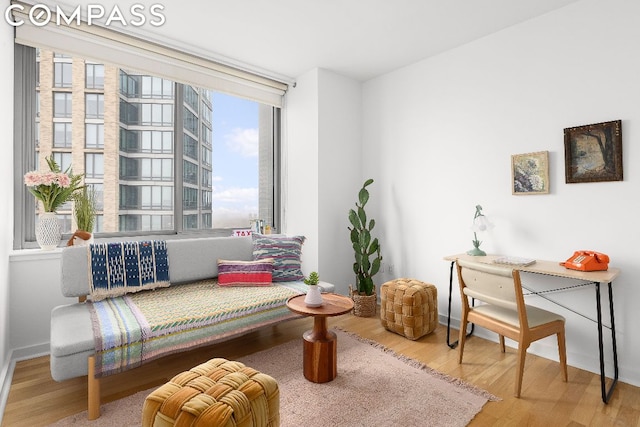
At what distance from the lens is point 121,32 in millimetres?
3021

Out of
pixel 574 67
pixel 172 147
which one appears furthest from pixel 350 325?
pixel 574 67

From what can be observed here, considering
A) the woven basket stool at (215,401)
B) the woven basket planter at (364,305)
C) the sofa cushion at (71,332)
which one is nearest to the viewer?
the woven basket stool at (215,401)

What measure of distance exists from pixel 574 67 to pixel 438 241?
1.82 m

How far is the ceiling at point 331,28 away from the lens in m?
2.67

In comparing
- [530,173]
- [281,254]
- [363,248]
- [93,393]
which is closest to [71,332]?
[93,393]

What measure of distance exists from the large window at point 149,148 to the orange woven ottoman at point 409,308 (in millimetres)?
1868

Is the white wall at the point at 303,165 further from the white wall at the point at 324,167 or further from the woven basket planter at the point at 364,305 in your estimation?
the woven basket planter at the point at 364,305

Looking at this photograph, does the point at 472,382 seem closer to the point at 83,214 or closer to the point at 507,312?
the point at 507,312

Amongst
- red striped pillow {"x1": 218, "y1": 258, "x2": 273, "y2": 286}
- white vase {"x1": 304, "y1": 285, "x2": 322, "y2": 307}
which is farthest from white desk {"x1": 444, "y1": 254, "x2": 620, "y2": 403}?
red striped pillow {"x1": 218, "y1": 258, "x2": 273, "y2": 286}

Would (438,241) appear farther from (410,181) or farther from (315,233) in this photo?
(315,233)

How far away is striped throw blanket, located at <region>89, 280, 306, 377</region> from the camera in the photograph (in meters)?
2.00

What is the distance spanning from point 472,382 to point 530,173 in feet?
5.60

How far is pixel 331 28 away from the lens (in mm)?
3029

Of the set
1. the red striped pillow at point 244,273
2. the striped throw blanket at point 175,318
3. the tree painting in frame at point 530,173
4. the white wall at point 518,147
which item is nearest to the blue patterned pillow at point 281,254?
the red striped pillow at point 244,273
